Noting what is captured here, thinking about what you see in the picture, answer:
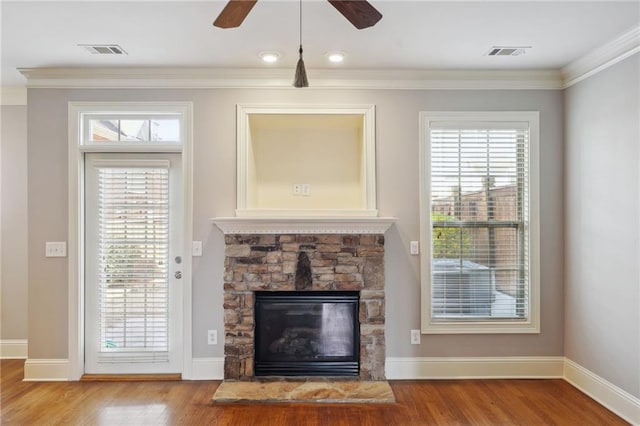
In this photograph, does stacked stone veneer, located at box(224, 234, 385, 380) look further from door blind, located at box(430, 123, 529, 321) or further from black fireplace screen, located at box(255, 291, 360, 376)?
door blind, located at box(430, 123, 529, 321)

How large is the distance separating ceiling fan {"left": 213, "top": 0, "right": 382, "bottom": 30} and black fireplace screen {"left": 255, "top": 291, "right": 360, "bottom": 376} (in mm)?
2202

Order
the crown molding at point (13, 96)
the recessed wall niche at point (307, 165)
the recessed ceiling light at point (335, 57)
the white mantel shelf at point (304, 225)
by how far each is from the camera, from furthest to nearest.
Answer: the crown molding at point (13, 96)
the recessed wall niche at point (307, 165)
the white mantel shelf at point (304, 225)
the recessed ceiling light at point (335, 57)

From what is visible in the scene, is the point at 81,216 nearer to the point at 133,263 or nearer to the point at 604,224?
the point at 133,263

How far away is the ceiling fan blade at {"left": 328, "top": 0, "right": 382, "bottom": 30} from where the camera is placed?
1.67 meters

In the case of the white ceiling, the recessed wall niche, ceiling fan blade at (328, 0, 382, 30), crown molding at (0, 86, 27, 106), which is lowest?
the recessed wall niche

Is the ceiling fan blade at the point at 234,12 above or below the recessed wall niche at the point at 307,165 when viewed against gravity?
above

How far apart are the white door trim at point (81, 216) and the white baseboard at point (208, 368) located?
0.05m

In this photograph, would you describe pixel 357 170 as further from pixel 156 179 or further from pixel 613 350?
pixel 613 350

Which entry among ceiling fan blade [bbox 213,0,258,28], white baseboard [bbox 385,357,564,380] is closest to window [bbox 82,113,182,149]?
ceiling fan blade [bbox 213,0,258,28]

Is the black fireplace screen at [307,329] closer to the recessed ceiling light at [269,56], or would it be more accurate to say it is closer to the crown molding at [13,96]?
the recessed ceiling light at [269,56]

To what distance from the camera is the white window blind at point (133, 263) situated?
3.37 meters

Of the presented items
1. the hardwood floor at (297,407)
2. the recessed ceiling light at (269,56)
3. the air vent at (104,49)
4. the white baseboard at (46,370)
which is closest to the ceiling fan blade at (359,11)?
the recessed ceiling light at (269,56)

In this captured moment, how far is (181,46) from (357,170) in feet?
5.89

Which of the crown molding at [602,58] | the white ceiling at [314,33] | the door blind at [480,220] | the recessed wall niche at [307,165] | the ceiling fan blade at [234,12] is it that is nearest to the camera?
the ceiling fan blade at [234,12]
